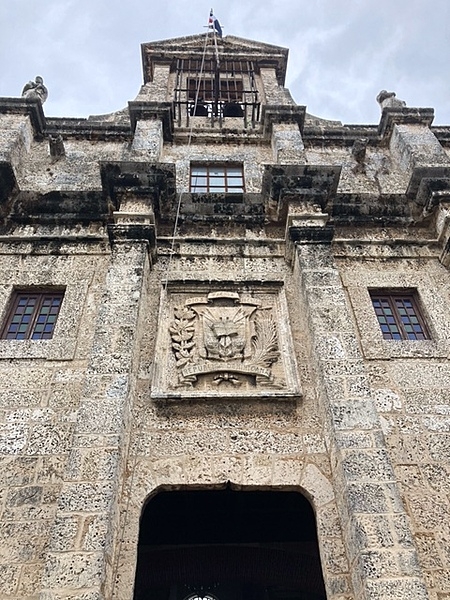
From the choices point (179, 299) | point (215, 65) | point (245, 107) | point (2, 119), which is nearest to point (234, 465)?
point (179, 299)

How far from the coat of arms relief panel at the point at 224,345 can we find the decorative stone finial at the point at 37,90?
22.1 feet

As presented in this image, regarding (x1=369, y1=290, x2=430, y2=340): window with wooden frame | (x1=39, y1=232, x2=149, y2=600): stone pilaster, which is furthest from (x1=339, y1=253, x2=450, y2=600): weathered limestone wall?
(x1=39, y1=232, x2=149, y2=600): stone pilaster

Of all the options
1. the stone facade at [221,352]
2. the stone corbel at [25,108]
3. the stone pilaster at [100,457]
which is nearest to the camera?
the stone pilaster at [100,457]

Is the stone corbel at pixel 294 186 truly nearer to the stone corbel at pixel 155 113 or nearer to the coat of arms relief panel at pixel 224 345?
the coat of arms relief panel at pixel 224 345

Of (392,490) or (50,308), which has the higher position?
(50,308)

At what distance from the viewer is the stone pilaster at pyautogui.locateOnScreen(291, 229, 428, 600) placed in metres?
4.59

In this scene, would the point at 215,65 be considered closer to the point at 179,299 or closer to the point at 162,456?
the point at 179,299

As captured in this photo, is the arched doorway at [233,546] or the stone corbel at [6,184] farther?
the stone corbel at [6,184]

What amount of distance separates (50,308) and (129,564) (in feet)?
12.9

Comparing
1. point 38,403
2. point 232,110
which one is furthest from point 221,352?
point 232,110

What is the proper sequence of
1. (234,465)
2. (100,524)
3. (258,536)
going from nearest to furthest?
1. (100,524)
2. (234,465)
3. (258,536)

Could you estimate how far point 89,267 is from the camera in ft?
26.9

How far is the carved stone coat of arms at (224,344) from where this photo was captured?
664 cm

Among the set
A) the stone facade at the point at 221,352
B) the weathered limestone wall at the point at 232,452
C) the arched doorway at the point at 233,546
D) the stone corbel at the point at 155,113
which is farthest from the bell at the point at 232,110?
the arched doorway at the point at 233,546
